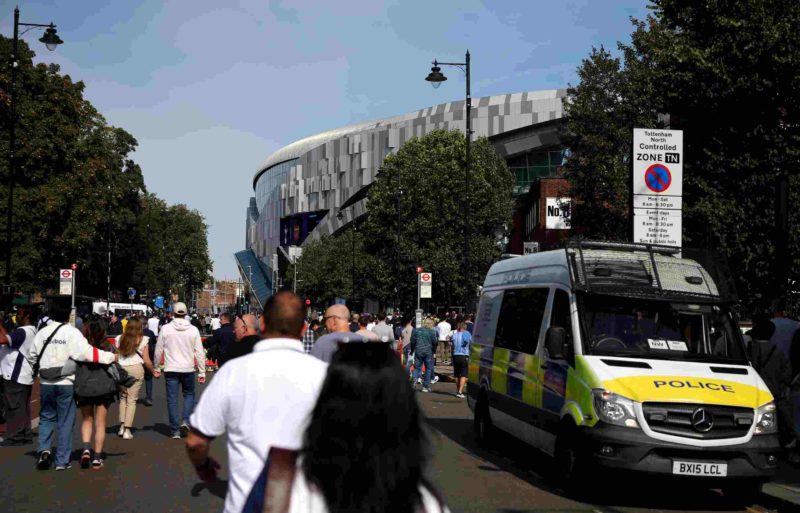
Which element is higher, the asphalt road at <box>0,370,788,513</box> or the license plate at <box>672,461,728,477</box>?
Answer: the license plate at <box>672,461,728,477</box>

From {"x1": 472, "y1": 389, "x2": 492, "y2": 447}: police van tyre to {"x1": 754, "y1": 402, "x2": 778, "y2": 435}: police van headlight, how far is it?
4.61 meters

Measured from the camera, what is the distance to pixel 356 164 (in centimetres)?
12256

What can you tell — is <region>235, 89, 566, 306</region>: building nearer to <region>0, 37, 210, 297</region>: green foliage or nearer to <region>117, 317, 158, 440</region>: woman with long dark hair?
<region>0, 37, 210, 297</region>: green foliage

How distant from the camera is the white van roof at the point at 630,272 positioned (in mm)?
10836

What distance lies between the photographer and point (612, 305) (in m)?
10.7

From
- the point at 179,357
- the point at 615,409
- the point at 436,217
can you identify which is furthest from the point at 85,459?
the point at 436,217

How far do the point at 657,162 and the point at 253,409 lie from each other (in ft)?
46.2

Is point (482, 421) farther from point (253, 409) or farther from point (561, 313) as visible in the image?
point (253, 409)

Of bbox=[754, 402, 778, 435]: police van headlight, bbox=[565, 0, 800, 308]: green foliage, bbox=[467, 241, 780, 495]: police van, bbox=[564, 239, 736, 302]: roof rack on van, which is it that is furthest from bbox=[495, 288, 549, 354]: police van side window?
bbox=[565, 0, 800, 308]: green foliage

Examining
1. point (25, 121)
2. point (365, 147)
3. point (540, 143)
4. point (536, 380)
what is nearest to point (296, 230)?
point (365, 147)

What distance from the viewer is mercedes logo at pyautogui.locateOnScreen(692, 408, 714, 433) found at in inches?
367

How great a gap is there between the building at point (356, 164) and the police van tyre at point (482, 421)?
45.4 m

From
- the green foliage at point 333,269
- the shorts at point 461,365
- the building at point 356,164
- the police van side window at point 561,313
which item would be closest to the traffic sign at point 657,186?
the police van side window at point 561,313

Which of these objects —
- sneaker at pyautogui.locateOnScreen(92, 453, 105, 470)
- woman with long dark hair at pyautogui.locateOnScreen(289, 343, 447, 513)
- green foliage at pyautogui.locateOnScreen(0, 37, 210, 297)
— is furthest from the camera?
green foliage at pyautogui.locateOnScreen(0, 37, 210, 297)
